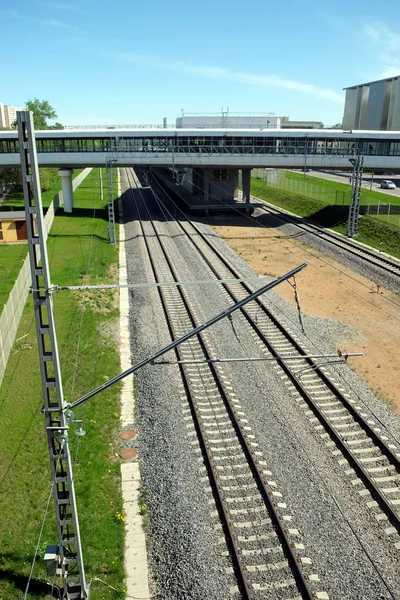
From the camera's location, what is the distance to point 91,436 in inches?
571

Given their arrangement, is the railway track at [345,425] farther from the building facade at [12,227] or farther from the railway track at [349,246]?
the building facade at [12,227]

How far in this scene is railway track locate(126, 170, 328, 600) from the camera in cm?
988

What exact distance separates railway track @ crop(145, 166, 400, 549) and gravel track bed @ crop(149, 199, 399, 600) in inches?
12.2

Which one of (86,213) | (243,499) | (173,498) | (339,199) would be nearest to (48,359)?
(173,498)

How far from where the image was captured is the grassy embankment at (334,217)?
1535 inches

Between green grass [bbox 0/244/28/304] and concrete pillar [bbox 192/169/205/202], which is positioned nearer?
green grass [bbox 0/244/28/304]

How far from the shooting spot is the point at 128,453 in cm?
1380

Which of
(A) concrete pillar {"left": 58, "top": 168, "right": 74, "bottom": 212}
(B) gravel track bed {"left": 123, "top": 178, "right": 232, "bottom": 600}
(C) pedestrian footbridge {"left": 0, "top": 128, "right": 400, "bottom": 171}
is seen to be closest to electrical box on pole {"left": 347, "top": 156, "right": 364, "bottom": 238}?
(C) pedestrian footbridge {"left": 0, "top": 128, "right": 400, "bottom": 171}

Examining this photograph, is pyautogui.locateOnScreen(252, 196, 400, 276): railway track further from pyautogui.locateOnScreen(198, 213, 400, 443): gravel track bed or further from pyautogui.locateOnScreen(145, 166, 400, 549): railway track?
pyautogui.locateOnScreen(145, 166, 400, 549): railway track

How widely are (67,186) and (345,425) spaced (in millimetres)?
40655

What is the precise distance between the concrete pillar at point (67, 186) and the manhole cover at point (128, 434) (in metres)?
37.5

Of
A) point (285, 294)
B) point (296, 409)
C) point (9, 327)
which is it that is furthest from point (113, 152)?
point (296, 409)

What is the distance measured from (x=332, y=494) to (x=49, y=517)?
6.56 metres

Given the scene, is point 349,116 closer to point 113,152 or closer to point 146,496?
point 113,152
